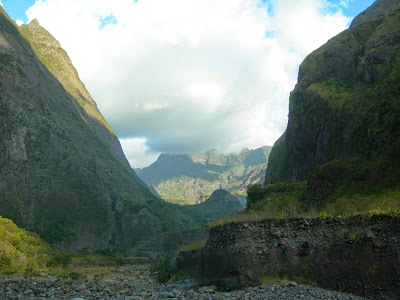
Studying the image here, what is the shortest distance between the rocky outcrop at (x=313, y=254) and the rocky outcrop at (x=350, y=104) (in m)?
9.72

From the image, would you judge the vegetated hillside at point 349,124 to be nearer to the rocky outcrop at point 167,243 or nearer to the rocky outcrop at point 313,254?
the rocky outcrop at point 313,254

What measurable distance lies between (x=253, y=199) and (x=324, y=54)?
26.6 m

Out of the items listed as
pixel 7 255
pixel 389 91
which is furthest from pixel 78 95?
pixel 389 91

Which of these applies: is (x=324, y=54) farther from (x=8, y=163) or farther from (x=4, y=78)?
(x=4, y=78)

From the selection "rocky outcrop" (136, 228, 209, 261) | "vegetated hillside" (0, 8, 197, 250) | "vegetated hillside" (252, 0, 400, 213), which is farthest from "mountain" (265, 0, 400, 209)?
"vegetated hillside" (0, 8, 197, 250)

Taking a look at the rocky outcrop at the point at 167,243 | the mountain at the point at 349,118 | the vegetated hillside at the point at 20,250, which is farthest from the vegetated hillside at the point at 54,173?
the mountain at the point at 349,118

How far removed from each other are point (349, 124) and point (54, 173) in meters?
68.3

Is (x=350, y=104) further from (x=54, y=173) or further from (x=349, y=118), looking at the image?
(x=54, y=173)

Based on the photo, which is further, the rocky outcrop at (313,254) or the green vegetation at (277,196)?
the green vegetation at (277,196)

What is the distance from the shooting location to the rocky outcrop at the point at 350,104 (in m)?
31.8

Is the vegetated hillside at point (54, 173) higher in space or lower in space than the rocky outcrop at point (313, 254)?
higher

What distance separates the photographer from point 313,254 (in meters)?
17.3

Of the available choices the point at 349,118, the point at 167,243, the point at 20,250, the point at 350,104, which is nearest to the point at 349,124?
the point at 349,118

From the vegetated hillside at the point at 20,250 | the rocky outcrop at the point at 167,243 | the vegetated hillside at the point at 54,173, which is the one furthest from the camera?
the rocky outcrop at the point at 167,243
